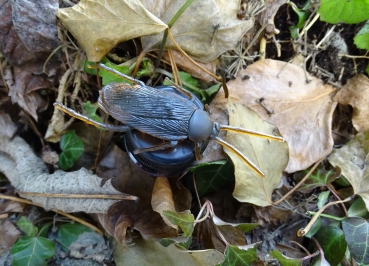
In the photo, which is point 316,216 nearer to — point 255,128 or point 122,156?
point 255,128

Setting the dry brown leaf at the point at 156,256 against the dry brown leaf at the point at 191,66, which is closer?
the dry brown leaf at the point at 156,256

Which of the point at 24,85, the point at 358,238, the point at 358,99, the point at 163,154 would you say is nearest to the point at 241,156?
the point at 163,154

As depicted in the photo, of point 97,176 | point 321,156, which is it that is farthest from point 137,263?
point 321,156

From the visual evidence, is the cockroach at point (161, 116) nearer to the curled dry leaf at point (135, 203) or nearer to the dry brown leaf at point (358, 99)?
the curled dry leaf at point (135, 203)

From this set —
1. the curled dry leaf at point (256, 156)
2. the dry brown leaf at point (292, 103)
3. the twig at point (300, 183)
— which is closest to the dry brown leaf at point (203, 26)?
the dry brown leaf at point (292, 103)

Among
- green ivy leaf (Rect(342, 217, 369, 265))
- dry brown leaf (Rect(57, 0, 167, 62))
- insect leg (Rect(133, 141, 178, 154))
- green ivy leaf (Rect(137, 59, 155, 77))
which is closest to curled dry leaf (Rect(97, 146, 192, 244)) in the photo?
insect leg (Rect(133, 141, 178, 154))

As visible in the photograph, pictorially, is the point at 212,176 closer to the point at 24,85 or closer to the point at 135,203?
the point at 135,203
